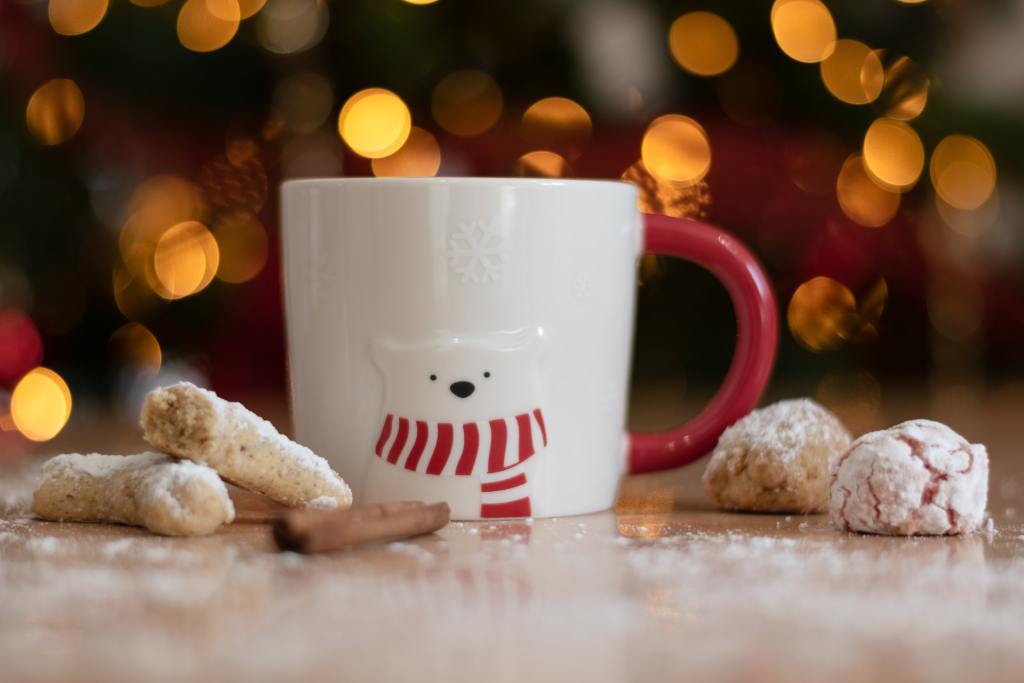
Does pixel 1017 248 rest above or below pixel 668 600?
above

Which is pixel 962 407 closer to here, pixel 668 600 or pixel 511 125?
pixel 511 125

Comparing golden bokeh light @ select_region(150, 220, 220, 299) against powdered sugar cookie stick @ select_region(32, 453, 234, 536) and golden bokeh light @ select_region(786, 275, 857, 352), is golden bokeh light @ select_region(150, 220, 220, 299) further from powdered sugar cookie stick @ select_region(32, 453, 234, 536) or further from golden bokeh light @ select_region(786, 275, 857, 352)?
powdered sugar cookie stick @ select_region(32, 453, 234, 536)

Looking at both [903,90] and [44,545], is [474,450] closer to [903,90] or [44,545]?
[44,545]

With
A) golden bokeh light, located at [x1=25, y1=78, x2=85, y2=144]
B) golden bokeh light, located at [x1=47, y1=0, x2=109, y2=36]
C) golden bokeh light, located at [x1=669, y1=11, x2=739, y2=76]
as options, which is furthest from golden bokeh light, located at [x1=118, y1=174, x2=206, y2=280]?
golden bokeh light, located at [x1=669, y1=11, x2=739, y2=76]

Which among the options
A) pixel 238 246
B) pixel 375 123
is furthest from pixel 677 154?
pixel 238 246

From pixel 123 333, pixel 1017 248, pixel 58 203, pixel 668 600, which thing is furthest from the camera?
pixel 1017 248

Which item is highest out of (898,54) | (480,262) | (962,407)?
(898,54)

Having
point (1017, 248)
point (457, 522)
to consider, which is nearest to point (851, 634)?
point (457, 522)
